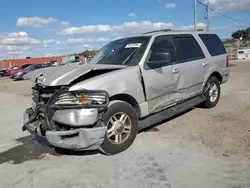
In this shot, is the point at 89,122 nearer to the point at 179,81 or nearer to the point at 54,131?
the point at 54,131

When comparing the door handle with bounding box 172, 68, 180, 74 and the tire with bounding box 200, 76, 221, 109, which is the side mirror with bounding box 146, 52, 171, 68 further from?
the tire with bounding box 200, 76, 221, 109

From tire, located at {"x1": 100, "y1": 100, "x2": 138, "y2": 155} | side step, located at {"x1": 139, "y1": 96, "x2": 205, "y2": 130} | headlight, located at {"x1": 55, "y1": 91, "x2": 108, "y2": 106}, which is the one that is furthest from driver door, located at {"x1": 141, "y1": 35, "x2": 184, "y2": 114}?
headlight, located at {"x1": 55, "y1": 91, "x2": 108, "y2": 106}

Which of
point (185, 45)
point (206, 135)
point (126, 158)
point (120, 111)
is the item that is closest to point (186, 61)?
point (185, 45)

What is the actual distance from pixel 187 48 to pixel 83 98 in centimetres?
312

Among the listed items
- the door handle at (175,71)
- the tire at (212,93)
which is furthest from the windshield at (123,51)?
the tire at (212,93)

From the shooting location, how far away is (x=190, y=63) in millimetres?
5949

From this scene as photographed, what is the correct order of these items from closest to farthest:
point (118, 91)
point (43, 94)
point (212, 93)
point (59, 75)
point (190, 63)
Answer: point (59, 75), point (118, 91), point (43, 94), point (190, 63), point (212, 93)

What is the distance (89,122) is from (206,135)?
7.69 ft

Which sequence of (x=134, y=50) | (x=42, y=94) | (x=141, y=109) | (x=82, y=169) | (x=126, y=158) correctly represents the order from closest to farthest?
(x=82, y=169) < (x=126, y=158) < (x=42, y=94) < (x=141, y=109) < (x=134, y=50)

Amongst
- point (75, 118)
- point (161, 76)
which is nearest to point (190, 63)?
point (161, 76)

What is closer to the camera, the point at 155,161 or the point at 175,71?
the point at 155,161

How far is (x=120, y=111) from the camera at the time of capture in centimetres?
439

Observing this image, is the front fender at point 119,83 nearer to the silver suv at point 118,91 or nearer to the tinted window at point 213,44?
the silver suv at point 118,91

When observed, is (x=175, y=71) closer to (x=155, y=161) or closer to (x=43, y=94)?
(x=155, y=161)
